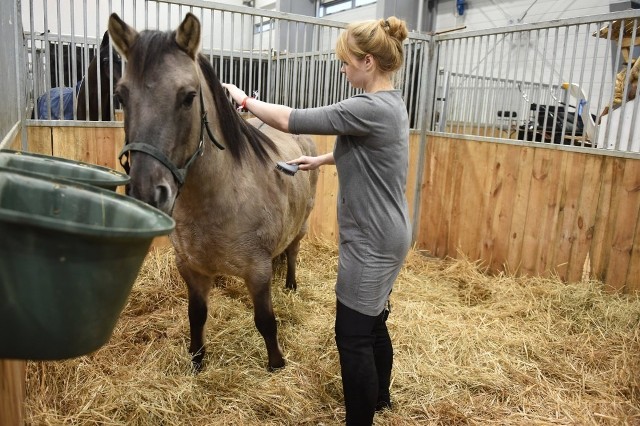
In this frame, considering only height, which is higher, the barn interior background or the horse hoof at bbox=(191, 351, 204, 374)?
the barn interior background

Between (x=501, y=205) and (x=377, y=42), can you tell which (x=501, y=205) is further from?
(x=377, y=42)

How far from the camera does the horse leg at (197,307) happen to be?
2253mm

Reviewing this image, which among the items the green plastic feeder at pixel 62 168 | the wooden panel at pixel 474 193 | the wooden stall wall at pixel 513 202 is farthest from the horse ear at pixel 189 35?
the wooden panel at pixel 474 193

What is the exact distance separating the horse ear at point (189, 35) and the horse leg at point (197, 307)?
1.02 metres

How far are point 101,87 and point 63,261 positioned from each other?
2.73 meters

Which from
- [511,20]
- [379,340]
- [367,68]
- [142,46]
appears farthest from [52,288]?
[511,20]

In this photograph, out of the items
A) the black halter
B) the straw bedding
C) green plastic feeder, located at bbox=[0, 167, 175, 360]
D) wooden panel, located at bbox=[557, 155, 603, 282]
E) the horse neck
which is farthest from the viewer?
wooden panel, located at bbox=[557, 155, 603, 282]

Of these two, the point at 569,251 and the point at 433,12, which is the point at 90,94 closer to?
the point at 569,251

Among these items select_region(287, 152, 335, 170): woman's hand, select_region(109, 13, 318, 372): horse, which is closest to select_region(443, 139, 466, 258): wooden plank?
select_region(109, 13, 318, 372): horse

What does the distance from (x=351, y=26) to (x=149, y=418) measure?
164 centimetres

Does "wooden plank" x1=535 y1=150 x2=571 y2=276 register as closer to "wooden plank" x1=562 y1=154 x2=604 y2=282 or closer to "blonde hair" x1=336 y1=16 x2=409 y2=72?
"wooden plank" x1=562 y1=154 x2=604 y2=282

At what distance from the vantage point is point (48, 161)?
1040mm

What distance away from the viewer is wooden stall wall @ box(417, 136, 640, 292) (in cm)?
297

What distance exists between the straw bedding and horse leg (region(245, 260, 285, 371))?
86mm
